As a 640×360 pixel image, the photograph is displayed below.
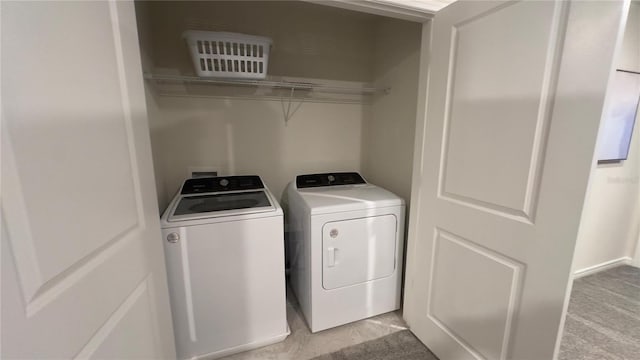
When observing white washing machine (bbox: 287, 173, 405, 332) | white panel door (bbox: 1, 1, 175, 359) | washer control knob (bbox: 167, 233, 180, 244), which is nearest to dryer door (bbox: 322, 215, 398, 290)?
white washing machine (bbox: 287, 173, 405, 332)

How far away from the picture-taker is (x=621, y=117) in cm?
226

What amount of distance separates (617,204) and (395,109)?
93.8 inches

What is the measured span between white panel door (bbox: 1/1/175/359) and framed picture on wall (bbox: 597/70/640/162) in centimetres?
333

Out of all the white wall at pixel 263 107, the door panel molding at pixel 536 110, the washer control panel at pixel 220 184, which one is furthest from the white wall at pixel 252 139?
the door panel molding at pixel 536 110

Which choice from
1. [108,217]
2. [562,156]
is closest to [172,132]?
[108,217]

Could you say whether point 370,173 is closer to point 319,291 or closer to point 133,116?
point 319,291

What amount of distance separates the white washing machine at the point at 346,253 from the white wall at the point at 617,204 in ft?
6.54

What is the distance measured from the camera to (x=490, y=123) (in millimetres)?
1154

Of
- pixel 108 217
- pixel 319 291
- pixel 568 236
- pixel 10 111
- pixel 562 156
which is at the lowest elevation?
pixel 319 291

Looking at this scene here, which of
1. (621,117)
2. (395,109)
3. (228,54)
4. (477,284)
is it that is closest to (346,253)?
(477,284)

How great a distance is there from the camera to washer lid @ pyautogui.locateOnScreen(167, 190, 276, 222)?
144 centimetres

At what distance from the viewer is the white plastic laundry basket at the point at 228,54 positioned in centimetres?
157

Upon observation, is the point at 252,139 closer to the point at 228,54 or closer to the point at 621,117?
the point at 228,54

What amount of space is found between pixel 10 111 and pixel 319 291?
1.60 metres
